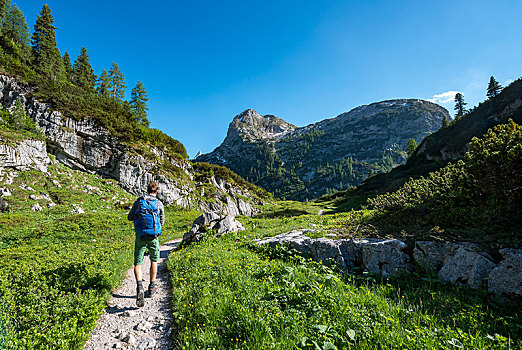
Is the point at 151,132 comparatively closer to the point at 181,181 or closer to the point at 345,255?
the point at 181,181

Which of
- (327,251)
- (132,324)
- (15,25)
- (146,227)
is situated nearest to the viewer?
(132,324)

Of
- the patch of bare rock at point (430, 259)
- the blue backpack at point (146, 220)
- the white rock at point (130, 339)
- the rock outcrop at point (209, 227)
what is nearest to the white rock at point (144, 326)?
the white rock at point (130, 339)

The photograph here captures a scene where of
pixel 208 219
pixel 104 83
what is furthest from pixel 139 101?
pixel 208 219

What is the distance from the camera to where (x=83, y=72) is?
5956 centimetres

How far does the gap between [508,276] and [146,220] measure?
29.5 ft

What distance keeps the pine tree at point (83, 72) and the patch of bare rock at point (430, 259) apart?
2840 inches

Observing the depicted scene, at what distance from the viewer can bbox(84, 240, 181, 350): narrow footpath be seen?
394 centimetres

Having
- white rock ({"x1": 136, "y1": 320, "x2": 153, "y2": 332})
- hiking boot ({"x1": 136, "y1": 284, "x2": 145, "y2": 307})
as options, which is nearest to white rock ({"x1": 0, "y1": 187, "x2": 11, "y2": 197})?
hiking boot ({"x1": 136, "y1": 284, "x2": 145, "y2": 307})

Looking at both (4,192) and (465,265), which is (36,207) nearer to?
(4,192)

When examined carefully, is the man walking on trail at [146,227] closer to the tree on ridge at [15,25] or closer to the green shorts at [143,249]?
→ the green shorts at [143,249]

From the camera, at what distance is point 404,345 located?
3004 mm

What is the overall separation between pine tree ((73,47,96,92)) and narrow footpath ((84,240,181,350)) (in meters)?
69.5

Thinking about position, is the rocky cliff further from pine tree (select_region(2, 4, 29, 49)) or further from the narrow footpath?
pine tree (select_region(2, 4, 29, 49))

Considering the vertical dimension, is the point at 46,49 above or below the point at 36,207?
above
